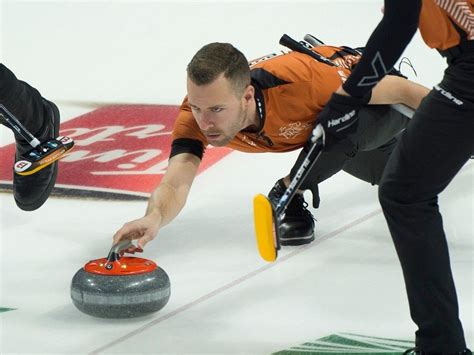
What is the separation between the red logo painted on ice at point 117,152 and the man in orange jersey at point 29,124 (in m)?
0.45

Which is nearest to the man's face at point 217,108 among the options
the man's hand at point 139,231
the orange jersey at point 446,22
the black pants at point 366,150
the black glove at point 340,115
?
the man's hand at point 139,231

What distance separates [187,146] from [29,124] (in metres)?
0.64

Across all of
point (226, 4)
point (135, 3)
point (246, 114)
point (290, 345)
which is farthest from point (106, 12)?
point (290, 345)

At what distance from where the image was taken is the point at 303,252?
3.97 m

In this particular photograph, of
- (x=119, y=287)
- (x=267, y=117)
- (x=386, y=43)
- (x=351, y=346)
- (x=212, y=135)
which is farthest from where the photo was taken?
(x=267, y=117)

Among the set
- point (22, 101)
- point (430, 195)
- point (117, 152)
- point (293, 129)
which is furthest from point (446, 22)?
point (117, 152)

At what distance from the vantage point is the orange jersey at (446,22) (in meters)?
2.67

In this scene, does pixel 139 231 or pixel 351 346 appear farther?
pixel 139 231

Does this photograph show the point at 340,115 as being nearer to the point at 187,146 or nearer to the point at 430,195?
the point at 430,195

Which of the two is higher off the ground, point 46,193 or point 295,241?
point 46,193

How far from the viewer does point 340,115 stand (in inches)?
111

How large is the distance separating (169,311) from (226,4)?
388 cm

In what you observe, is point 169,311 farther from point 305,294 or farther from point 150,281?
point 305,294

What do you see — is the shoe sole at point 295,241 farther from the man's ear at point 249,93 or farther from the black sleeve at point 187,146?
the man's ear at point 249,93
